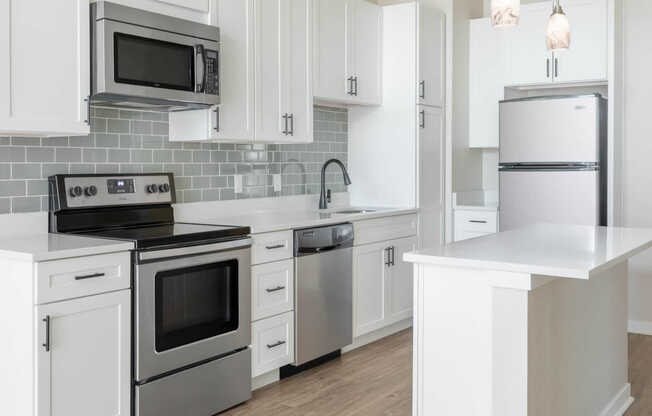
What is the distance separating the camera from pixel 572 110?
459 cm

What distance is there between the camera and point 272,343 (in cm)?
351

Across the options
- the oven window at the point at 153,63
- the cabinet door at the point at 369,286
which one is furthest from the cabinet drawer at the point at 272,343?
the oven window at the point at 153,63

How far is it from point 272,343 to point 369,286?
1030 mm

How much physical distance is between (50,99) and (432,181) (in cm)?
309

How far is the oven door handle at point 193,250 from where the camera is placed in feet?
8.93

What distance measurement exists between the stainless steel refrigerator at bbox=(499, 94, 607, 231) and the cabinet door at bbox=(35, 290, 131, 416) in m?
3.13

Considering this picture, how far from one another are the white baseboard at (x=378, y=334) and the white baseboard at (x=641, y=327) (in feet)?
5.24

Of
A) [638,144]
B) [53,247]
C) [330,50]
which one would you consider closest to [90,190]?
[53,247]

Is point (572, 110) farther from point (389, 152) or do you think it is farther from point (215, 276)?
point (215, 276)

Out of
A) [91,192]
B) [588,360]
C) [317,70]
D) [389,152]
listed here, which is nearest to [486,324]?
[588,360]

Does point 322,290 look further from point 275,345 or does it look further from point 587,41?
point 587,41

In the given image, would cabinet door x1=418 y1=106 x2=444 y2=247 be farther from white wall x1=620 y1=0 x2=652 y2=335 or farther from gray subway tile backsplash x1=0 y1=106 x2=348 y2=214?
white wall x1=620 y1=0 x2=652 y2=335

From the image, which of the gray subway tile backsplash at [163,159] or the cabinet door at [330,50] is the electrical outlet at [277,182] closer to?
the gray subway tile backsplash at [163,159]

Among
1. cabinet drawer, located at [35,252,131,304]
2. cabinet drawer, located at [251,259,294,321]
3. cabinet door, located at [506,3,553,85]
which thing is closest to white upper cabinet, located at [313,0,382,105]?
cabinet door, located at [506,3,553,85]
